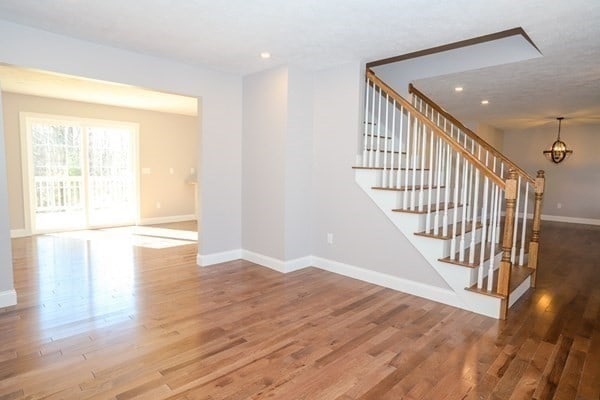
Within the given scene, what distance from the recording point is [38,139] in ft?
20.3

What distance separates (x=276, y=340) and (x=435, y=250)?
68.2 inches

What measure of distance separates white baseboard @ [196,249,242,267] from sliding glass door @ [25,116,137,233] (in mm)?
3674

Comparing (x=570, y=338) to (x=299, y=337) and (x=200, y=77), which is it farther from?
(x=200, y=77)

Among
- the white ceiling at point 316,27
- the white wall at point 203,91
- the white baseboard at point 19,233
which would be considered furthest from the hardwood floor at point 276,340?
the white baseboard at point 19,233

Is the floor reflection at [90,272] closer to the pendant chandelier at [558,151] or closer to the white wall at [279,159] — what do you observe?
the white wall at [279,159]

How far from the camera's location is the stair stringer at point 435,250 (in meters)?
3.00

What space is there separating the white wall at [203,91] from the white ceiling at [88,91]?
0.45m

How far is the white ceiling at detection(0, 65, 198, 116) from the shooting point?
463cm

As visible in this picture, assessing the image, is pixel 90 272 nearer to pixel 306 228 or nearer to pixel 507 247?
pixel 306 228

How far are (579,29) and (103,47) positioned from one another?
4.19 m

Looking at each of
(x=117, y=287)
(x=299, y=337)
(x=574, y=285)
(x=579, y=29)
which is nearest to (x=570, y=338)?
(x=574, y=285)

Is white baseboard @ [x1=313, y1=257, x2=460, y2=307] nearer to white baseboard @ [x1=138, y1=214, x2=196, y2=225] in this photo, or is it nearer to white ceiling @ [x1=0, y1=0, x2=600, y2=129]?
white ceiling @ [x1=0, y1=0, x2=600, y2=129]

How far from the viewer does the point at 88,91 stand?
5.54 m

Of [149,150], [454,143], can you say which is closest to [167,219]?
[149,150]
